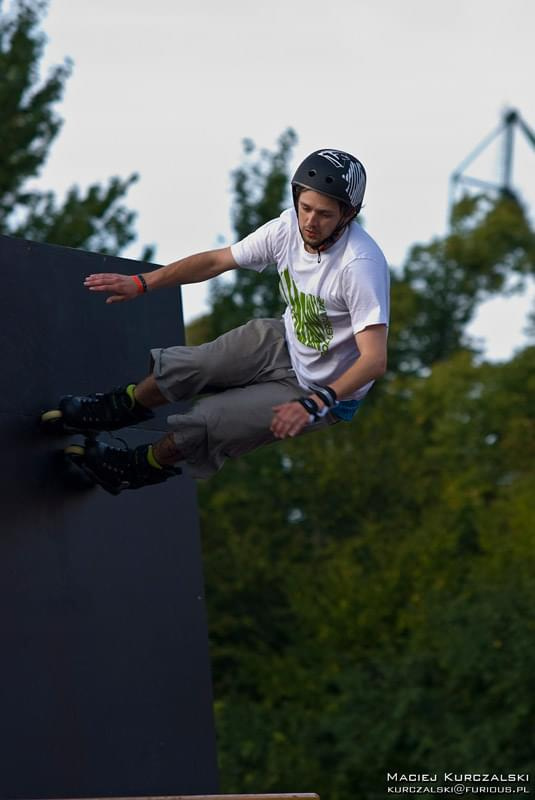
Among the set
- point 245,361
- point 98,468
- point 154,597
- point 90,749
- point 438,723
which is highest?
point 245,361

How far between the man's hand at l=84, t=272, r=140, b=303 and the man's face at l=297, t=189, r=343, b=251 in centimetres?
74

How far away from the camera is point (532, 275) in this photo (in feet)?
113

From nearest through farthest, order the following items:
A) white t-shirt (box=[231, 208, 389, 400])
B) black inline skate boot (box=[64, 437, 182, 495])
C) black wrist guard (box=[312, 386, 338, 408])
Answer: black wrist guard (box=[312, 386, 338, 408]) → white t-shirt (box=[231, 208, 389, 400]) → black inline skate boot (box=[64, 437, 182, 495])

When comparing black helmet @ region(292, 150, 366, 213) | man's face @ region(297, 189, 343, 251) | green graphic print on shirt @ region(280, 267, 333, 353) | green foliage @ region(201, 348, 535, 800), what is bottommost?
green foliage @ region(201, 348, 535, 800)

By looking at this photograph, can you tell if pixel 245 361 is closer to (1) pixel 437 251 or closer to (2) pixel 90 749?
(2) pixel 90 749

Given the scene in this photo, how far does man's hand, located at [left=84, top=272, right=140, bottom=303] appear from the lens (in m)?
5.56

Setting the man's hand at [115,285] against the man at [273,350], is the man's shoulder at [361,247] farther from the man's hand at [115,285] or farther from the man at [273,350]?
the man's hand at [115,285]

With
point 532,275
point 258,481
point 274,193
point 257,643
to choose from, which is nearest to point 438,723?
point 257,643

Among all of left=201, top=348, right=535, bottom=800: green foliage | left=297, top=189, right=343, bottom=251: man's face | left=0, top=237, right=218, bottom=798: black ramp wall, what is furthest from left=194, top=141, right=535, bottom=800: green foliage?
left=297, top=189, right=343, bottom=251: man's face

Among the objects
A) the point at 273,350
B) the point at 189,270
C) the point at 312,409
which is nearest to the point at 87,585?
the point at 273,350

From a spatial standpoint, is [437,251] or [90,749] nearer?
[90,749]

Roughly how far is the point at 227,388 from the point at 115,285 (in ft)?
2.02

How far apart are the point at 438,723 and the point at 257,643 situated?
4.60 metres

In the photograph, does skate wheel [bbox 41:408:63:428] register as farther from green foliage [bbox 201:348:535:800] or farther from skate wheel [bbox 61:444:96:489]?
green foliage [bbox 201:348:535:800]
